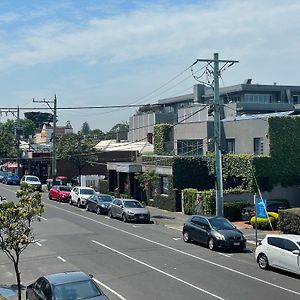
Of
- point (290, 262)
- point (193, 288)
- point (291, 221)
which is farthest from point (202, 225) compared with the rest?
point (193, 288)

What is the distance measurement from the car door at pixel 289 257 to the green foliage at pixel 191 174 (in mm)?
23723

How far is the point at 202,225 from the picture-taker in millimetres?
27359

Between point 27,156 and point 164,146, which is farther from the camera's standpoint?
point 27,156

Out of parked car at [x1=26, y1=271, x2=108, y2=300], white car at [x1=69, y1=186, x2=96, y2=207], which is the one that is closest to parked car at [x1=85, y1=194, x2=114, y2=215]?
white car at [x1=69, y1=186, x2=96, y2=207]

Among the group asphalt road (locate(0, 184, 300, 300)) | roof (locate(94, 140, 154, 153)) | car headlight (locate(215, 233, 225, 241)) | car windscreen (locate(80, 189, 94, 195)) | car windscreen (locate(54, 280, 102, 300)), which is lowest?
asphalt road (locate(0, 184, 300, 300))

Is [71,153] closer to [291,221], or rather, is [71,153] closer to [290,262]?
[291,221]

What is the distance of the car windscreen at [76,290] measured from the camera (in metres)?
13.0

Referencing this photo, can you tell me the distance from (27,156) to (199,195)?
4922 centimetres

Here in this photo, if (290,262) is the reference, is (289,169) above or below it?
above

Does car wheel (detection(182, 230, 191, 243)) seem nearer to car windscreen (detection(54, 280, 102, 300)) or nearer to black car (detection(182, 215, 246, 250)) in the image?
black car (detection(182, 215, 246, 250))

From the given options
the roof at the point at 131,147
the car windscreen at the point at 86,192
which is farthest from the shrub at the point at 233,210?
the roof at the point at 131,147

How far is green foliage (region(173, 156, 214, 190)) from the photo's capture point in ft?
147

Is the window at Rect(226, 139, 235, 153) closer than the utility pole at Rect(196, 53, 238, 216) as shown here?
No

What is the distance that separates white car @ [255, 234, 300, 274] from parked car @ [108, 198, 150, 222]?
15139 millimetres
